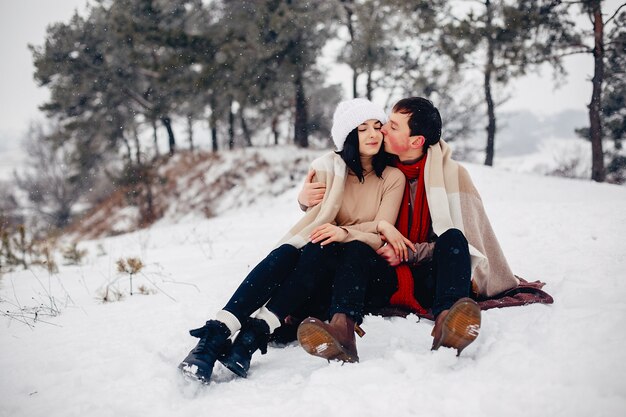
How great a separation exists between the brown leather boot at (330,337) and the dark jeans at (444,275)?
44 centimetres

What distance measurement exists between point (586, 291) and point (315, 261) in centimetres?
151

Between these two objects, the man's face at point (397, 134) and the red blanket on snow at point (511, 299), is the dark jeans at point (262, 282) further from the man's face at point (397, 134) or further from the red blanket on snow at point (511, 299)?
the man's face at point (397, 134)

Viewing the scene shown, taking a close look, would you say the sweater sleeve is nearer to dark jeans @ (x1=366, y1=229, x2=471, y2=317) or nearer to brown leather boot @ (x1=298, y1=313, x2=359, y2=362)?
dark jeans @ (x1=366, y1=229, x2=471, y2=317)

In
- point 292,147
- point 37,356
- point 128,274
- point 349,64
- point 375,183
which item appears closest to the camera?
point 37,356

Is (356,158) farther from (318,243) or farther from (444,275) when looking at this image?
(444,275)

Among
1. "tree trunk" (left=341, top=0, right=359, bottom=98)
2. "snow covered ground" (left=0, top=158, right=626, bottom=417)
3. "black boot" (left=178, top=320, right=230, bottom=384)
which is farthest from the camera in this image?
"tree trunk" (left=341, top=0, right=359, bottom=98)

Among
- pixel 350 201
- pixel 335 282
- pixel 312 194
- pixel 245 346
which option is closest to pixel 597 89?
pixel 350 201

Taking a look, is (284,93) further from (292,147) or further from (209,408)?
(209,408)

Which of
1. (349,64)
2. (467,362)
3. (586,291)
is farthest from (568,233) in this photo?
(349,64)

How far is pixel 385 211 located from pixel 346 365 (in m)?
1.00

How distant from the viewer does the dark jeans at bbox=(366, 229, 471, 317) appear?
2.02m

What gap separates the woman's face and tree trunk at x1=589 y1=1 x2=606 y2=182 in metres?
9.36

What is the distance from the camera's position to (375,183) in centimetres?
273

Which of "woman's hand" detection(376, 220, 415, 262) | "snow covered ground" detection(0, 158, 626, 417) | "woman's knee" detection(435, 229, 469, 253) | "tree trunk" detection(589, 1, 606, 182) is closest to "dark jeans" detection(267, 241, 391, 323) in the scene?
"woman's hand" detection(376, 220, 415, 262)
